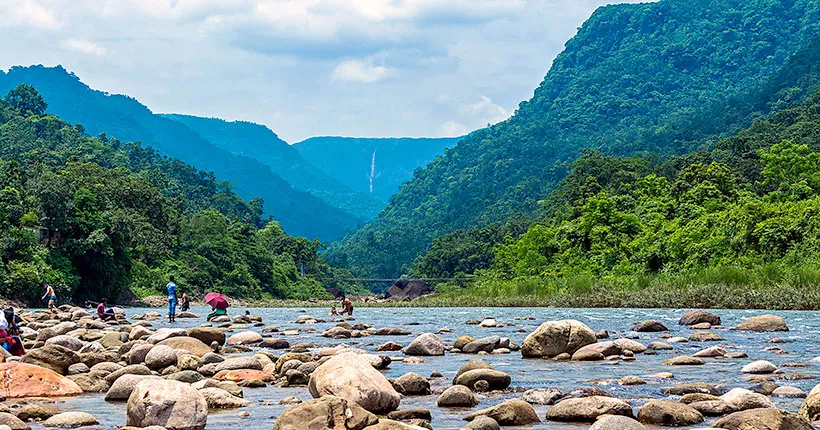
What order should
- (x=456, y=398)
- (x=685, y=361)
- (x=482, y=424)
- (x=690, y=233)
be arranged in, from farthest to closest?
(x=690, y=233)
(x=685, y=361)
(x=456, y=398)
(x=482, y=424)

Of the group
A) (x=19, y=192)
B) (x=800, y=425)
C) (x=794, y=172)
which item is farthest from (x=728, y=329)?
(x=19, y=192)

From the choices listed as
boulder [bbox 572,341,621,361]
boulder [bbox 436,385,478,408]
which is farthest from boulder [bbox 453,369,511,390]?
boulder [bbox 572,341,621,361]

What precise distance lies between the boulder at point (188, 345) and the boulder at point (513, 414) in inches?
303

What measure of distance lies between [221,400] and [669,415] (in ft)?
18.7

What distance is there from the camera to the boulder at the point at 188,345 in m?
16.5

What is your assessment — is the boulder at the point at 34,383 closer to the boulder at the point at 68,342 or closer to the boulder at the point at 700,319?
the boulder at the point at 68,342

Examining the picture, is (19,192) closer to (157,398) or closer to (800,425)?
(157,398)

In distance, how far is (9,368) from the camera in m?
12.4

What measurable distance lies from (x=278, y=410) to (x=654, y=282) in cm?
3219

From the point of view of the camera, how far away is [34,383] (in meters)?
12.4

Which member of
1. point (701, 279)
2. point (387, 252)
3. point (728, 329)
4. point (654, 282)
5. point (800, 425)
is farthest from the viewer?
point (387, 252)

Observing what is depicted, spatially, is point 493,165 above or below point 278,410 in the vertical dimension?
above

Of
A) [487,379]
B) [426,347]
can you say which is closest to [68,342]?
[426,347]

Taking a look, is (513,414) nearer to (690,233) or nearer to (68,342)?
(68,342)
